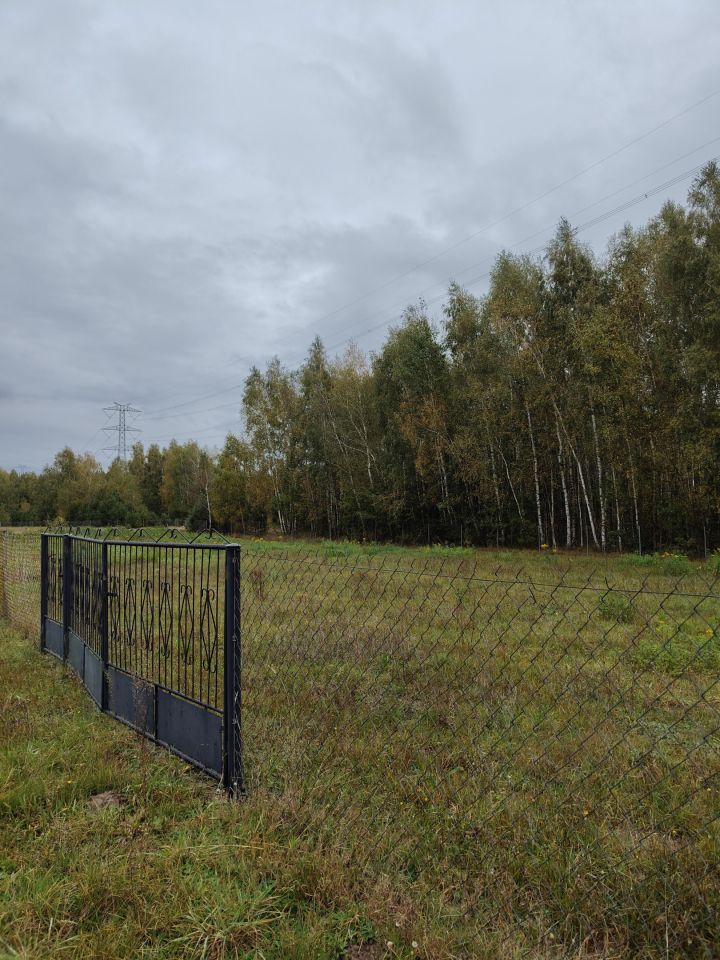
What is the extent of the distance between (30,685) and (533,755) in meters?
4.48

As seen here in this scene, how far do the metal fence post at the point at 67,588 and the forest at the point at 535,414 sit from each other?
16.4m

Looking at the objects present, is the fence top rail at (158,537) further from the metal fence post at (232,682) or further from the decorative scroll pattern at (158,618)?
the metal fence post at (232,682)

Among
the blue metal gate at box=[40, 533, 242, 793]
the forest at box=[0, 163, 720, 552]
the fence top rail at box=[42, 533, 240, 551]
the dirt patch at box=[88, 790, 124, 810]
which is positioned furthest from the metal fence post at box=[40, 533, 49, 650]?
the forest at box=[0, 163, 720, 552]

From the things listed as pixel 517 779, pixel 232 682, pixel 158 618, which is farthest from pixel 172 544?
pixel 517 779

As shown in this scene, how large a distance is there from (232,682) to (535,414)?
21.1 meters

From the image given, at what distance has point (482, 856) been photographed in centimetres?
248

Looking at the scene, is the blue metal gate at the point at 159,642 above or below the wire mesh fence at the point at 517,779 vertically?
above

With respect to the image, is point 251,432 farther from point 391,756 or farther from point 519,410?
point 391,756

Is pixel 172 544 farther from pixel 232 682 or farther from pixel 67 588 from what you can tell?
pixel 67 588

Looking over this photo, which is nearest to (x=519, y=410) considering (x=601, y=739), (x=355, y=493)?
(x=355, y=493)

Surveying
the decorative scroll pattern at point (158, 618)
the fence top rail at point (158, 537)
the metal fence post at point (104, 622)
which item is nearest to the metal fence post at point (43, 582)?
the fence top rail at point (158, 537)

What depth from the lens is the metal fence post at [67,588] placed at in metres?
5.77

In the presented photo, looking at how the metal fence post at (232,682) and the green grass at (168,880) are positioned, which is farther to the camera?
the metal fence post at (232,682)

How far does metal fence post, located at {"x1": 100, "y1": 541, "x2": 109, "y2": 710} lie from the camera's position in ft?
14.7
